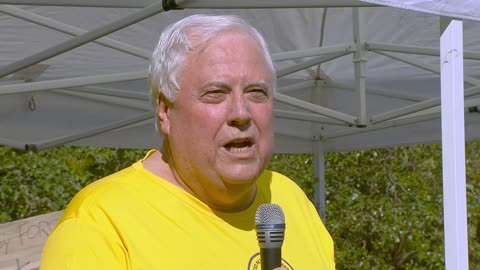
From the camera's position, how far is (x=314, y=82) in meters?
6.17

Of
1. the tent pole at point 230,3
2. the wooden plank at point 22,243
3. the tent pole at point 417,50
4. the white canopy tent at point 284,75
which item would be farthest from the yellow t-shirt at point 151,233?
the tent pole at point 417,50

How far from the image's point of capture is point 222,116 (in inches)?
82.5

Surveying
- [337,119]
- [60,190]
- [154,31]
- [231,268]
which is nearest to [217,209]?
[231,268]

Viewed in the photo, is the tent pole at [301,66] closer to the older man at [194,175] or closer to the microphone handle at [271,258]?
the older man at [194,175]

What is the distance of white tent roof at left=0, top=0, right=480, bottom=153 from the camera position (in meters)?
4.81

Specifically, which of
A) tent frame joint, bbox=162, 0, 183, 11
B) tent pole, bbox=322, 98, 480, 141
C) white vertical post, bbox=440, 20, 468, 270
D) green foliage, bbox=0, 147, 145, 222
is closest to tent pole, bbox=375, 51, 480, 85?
tent pole, bbox=322, 98, 480, 141

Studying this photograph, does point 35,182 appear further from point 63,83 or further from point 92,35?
point 92,35

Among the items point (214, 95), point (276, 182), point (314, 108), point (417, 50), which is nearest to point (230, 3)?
point (276, 182)

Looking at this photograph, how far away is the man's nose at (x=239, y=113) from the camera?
2090 mm

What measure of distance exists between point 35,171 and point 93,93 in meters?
3.93

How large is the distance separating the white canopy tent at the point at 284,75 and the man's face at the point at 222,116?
61.7 inches

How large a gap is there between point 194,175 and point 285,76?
3.82m

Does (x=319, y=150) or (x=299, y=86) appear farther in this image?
(x=319, y=150)

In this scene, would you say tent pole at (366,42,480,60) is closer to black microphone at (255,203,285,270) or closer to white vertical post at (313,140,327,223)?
white vertical post at (313,140,327,223)
